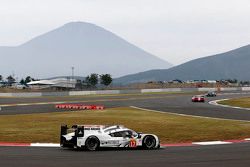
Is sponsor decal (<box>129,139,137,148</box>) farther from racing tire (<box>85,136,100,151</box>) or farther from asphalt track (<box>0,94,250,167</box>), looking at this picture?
racing tire (<box>85,136,100,151</box>)

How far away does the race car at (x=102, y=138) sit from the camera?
21484 mm

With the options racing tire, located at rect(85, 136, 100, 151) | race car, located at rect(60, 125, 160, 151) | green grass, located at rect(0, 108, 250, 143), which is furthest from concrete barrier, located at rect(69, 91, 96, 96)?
racing tire, located at rect(85, 136, 100, 151)

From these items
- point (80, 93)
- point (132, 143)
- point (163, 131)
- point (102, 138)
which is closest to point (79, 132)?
point (102, 138)

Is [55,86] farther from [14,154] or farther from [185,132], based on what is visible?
[14,154]

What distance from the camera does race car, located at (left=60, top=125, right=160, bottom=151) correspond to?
21484 millimetres

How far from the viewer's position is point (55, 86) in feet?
471

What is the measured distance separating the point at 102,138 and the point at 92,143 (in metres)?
0.55

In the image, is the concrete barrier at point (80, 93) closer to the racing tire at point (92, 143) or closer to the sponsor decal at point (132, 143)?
the sponsor decal at point (132, 143)

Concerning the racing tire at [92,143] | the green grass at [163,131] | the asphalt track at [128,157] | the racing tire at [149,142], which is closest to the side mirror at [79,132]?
the racing tire at [92,143]

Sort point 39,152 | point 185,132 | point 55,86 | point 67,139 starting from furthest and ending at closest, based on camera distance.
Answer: point 55,86 < point 185,132 < point 67,139 < point 39,152

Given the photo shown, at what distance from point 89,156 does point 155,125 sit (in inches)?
638

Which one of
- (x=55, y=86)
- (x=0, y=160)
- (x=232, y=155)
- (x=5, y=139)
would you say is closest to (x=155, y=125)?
(x=5, y=139)

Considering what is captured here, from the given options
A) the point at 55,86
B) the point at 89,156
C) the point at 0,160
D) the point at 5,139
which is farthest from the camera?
the point at 55,86

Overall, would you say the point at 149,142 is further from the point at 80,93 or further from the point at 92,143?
the point at 80,93
